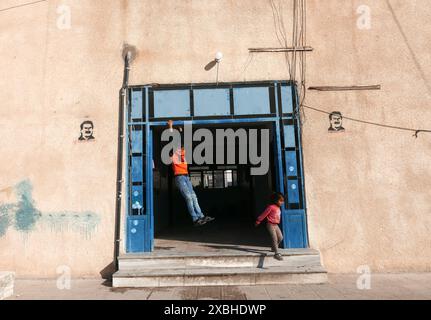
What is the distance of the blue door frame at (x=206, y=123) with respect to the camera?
6645 mm

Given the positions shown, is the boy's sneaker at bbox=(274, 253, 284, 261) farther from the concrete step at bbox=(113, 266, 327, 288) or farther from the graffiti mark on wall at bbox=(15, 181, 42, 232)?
the graffiti mark on wall at bbox=(15, 181, 42, 232)

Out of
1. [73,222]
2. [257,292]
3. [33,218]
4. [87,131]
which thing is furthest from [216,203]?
[257,292]

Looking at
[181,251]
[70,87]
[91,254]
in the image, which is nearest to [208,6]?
[70,87]

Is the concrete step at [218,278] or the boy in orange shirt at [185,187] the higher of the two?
the boy in orange shirt at [185,187]

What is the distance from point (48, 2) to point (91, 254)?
5982mm

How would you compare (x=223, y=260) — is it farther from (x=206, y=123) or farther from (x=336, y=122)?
(x=336, y=122)

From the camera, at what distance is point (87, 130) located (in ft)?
22.7

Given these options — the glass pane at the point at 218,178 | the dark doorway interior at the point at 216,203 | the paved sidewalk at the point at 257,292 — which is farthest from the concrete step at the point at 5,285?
the glass pane at the point at 218,178

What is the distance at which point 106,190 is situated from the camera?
677 centimetres

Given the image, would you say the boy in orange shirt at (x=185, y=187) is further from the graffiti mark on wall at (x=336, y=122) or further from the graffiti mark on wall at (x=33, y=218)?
the graffiti mark on wall at (x=336, y=122)

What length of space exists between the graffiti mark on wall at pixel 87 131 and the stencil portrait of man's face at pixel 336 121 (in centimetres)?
526

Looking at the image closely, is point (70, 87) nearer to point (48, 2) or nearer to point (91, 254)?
point (48, 2)

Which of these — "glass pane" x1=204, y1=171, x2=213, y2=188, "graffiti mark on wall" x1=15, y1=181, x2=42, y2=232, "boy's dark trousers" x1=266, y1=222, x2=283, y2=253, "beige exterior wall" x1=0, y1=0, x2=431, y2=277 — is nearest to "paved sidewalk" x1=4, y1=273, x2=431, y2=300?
"beige exterior wall" x1=0, y1=0, x2=431, y2=277

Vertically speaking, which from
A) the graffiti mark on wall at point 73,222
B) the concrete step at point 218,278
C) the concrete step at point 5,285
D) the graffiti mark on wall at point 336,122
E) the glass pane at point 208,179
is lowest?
the concrete step at point 218,278
